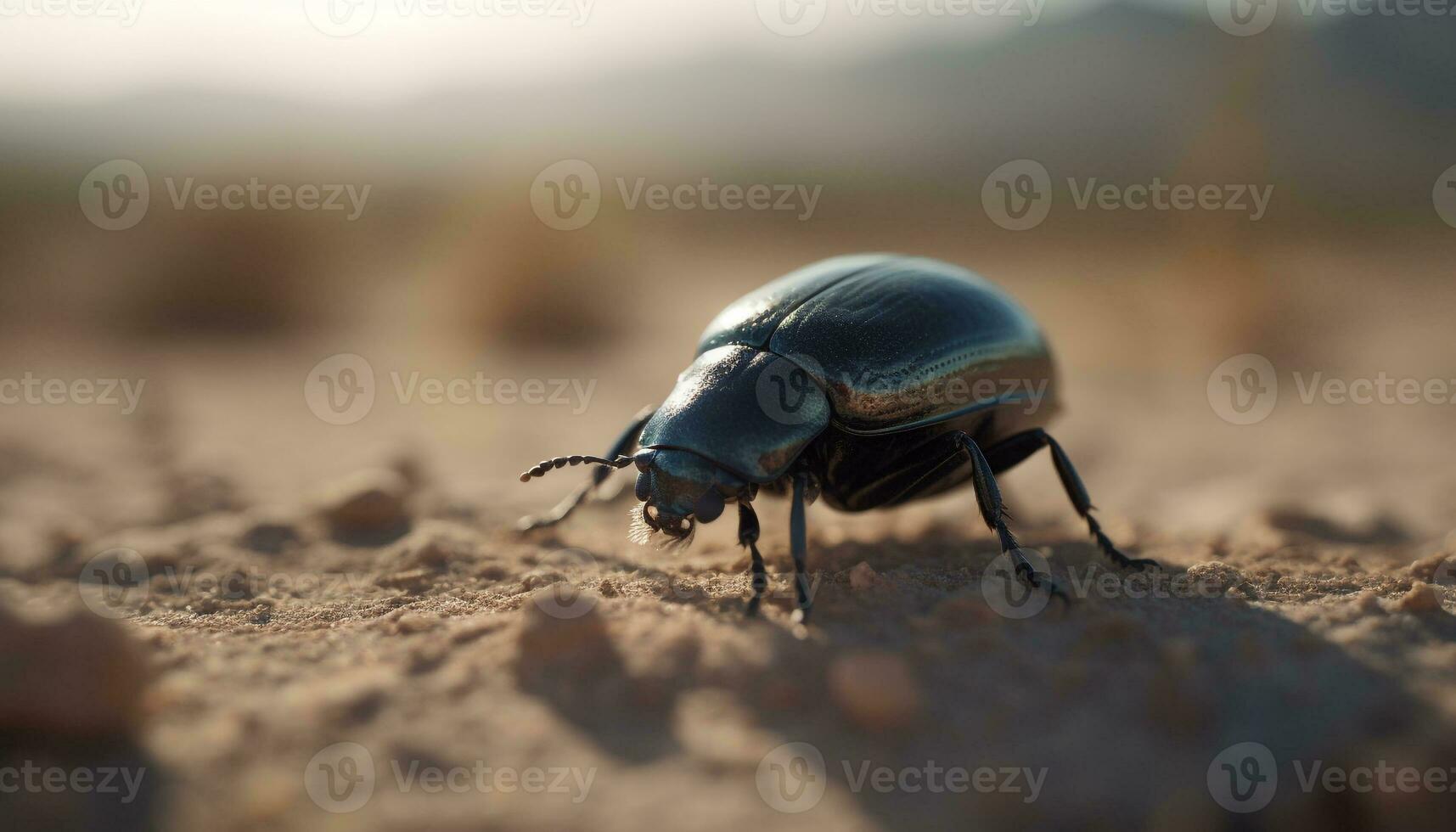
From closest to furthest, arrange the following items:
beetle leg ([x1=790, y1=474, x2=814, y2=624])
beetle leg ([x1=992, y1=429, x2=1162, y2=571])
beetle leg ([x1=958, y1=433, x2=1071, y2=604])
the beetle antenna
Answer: beetle leg ([x1=790, y1=474, x2=814, y2=624]) → beetle leg ([x1=958, y1=433, x2=1071, y2=604]) → the beetle antenna → beetle leg ([x1=992, y1=429, x2=1162, y2=571])

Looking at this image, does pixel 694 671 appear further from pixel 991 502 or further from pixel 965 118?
pixel 965 118

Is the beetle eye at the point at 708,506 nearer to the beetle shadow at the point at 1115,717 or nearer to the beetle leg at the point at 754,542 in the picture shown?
the beetle leg at the point at 754,542

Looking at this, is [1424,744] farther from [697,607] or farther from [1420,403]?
[1420,403]

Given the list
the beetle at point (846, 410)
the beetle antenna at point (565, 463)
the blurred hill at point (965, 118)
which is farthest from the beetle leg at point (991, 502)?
the blurred hill at point (965, 118)

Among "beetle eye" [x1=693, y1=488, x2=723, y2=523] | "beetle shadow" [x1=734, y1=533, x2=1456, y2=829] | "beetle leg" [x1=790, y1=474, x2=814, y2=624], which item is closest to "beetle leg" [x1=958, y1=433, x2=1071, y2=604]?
"beetle shadow" [x1=734, y1=533, x2=1456, y2=829]

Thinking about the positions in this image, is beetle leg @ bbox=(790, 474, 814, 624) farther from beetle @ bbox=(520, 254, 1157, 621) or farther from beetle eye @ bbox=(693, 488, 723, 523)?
beetle eye @ bbox=(693, 488, 723, 523)

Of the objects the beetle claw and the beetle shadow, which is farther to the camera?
the beetle claw

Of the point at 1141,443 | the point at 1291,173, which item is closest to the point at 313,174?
the point at 1141,443
